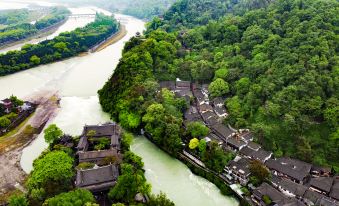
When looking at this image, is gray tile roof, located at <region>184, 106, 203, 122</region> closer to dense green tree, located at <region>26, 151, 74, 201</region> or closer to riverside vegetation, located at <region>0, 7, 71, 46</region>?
dense green tree, located at <region>26, 151, 74, 201</region>

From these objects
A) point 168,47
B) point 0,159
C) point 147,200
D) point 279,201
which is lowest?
point 0,159

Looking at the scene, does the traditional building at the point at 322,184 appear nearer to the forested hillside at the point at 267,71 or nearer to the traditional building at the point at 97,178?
the forested hillside at the point at 267,71

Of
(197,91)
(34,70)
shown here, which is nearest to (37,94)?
(34,70)

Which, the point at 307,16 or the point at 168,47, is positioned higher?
the point at 307,16

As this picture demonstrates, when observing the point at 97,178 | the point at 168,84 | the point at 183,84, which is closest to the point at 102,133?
the point at 97,178

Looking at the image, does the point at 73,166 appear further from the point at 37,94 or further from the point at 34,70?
the point at 34,70

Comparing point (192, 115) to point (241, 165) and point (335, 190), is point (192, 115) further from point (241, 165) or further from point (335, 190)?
point (335, 190)

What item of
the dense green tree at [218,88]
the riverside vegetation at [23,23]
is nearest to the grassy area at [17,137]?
the dense green tree at [218,88]

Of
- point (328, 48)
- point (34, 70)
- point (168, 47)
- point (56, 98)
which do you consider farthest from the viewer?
point (34, 70)
